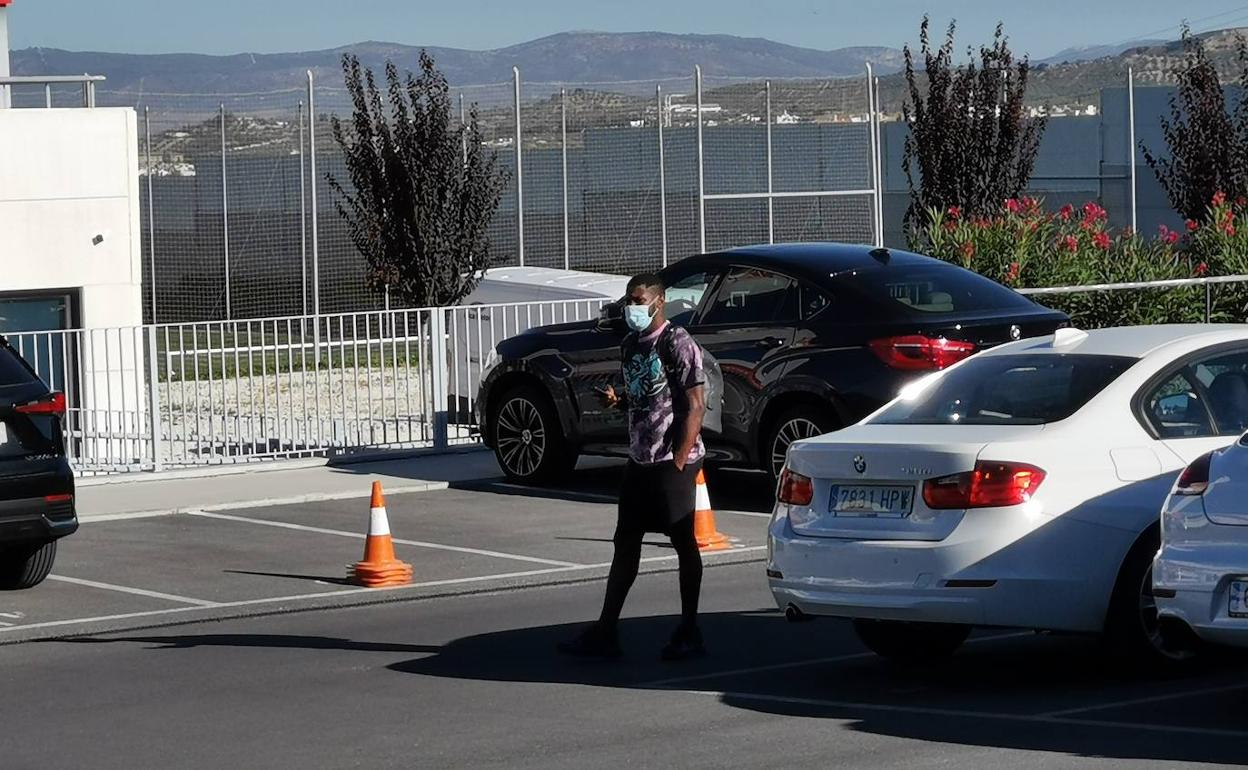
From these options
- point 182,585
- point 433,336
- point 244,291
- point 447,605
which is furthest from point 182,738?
point 244,291

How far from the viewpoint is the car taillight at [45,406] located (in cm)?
1241

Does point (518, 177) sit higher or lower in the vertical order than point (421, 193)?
higher

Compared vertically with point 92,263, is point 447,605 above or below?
below

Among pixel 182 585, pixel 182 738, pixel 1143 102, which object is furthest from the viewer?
pixel 1143 102

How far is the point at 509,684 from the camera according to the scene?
31.5 feet

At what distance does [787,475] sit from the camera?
31.6 feet

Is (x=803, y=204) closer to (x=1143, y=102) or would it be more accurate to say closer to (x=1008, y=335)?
(x=1143, y=102)

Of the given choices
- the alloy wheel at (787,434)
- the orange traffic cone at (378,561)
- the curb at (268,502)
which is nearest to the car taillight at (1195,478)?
the orange traffic cone at (378,561)

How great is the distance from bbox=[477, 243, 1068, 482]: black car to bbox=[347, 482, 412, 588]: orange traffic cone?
3.17 meters

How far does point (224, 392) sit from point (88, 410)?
1.22 metres

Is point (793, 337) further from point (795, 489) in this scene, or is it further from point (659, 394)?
point (795, 489)

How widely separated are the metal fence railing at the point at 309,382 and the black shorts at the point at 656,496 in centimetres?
909

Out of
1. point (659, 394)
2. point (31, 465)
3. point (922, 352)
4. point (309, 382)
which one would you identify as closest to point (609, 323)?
point (922, 352)

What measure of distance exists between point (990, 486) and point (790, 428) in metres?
6.45
